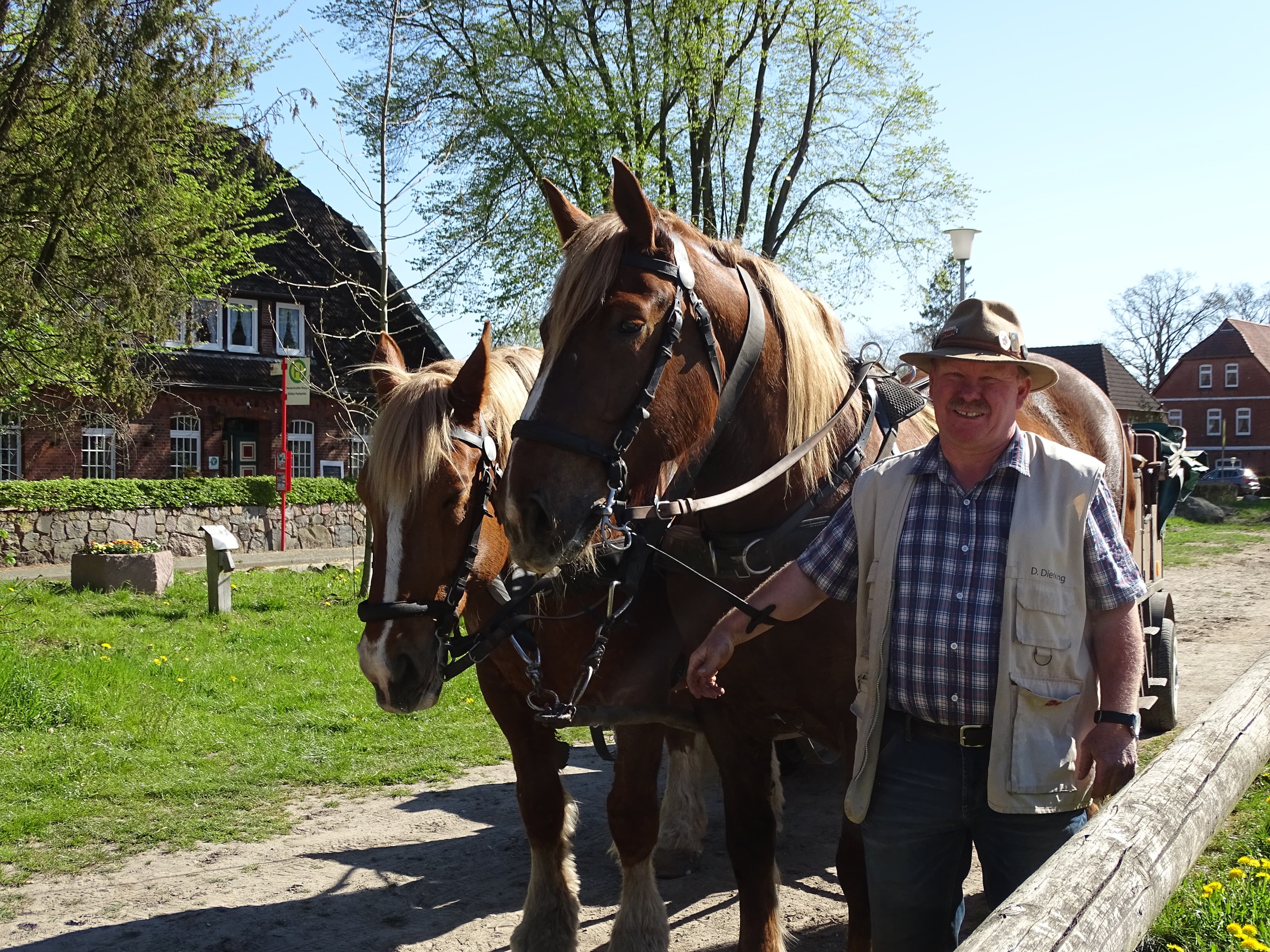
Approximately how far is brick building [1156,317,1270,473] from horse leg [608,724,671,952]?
5400 centimetres

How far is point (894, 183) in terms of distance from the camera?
19516 mm

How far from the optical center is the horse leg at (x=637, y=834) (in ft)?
11.7

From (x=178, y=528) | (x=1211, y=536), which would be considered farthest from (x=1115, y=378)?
(x=178, y=528)

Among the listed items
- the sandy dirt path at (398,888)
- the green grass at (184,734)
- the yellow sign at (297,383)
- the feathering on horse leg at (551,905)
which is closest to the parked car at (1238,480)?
the yellow sign at (297,383)

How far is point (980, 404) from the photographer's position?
2.21 meters

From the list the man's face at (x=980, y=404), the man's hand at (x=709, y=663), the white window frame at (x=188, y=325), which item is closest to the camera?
the man's face at (x=980, y=404)

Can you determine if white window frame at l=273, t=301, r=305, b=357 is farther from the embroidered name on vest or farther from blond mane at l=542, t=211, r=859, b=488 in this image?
the embroidered name on vest

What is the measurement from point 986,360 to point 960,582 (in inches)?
18.8

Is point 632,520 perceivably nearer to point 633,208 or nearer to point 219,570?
point 633,208

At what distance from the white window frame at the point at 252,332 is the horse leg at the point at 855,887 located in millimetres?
22041

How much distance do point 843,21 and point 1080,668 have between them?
18.1 m

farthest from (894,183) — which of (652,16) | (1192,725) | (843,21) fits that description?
(1192,725)

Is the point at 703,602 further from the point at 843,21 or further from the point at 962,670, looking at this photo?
the point at 843,21

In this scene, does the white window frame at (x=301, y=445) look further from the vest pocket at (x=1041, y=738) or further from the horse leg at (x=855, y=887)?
the vest pocket at (x=1041, y=738)
